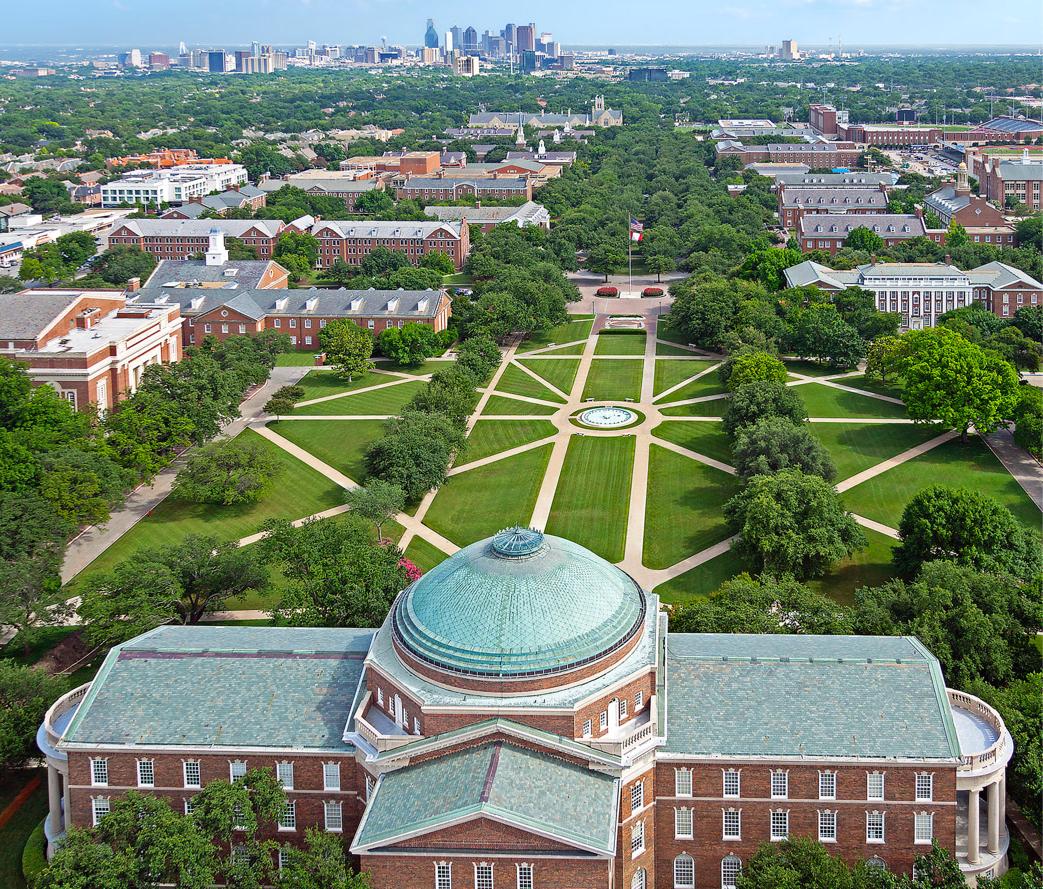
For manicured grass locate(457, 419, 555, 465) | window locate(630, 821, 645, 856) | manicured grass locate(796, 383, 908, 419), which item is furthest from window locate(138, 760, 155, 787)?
manicured grass locate(796, 383, 908, 419)

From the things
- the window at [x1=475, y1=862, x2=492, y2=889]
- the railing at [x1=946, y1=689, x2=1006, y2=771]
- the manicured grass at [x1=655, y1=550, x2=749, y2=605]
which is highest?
the railing at [x1=946, y1=689, x2=1006, y2=771]

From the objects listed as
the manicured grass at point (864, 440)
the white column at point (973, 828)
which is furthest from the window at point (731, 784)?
the manicured grass at point (864, 440)

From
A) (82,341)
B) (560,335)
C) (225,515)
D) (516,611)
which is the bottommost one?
(225,515)

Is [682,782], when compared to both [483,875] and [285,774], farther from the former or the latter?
[285,774]

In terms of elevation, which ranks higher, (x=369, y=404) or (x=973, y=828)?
(x=973, y=828)

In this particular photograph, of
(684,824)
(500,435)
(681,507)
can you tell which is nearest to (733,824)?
(684,824)

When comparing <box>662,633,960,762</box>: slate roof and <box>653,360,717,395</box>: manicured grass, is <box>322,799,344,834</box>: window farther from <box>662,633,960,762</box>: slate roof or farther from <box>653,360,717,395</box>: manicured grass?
<box>653,360,717,395</box>: manicured grass

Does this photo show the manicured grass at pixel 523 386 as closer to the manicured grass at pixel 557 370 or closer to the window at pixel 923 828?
the manicured grass at pixel 557 370
